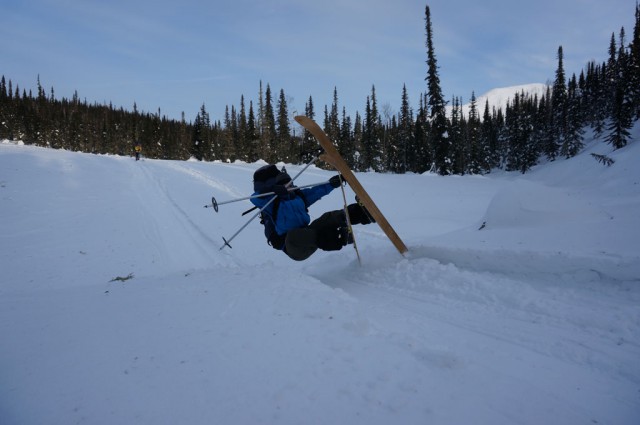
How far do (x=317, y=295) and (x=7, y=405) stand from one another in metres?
2.60

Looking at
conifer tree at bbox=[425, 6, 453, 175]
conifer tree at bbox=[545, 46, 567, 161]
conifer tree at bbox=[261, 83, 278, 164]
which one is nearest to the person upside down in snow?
conifer tree at bbox=[425, 6, 453, 175]

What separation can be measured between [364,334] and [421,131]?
156 ft

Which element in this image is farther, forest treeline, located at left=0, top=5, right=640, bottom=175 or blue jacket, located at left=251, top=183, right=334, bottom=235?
forest treeline, located at left=0, top=5, right=640, bottom=175

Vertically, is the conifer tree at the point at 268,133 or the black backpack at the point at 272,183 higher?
the conifer tree at the point at 268,133

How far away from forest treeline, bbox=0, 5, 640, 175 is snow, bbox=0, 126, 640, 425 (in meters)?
24.2

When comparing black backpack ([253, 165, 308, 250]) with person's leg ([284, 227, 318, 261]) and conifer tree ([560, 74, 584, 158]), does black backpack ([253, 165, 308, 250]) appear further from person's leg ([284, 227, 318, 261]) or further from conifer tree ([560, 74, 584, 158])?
conifer tree ([560, 74, 584, 158])

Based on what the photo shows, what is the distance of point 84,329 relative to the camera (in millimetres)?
3098

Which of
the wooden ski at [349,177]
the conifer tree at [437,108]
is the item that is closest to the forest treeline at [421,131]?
the conifer tree at [437,108]

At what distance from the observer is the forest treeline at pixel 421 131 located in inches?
1312

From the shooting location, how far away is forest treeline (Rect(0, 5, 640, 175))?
33.3 metres

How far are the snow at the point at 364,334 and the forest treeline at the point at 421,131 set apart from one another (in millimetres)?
24186

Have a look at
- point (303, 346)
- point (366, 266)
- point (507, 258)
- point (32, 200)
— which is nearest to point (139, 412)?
point (303, 346)

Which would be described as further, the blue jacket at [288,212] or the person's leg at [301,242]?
the blue jacket at [288,212]

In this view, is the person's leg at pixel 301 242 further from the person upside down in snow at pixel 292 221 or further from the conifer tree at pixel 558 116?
the conifer tree at pixel 558 116
